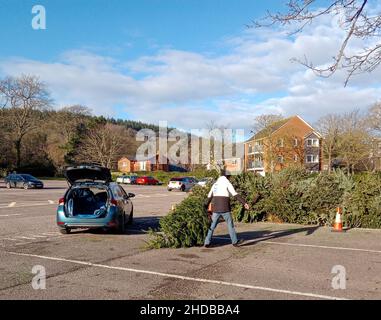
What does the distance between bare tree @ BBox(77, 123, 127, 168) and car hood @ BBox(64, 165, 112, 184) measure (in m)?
61.8

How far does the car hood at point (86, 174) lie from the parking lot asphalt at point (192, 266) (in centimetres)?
150

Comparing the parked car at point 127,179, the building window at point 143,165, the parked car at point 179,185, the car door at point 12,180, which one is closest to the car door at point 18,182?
the car door at point 12,180

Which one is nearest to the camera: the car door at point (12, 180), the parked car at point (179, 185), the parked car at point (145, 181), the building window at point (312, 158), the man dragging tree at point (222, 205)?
the man dragging tree at point (222, 205)

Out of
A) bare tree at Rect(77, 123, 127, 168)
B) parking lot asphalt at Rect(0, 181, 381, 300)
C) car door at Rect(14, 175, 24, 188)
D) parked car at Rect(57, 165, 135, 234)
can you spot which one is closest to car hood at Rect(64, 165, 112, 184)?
parked car at Rect(57, 165, 135, 234)

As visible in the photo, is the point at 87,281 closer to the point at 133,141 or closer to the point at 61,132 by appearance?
the point at 61,132

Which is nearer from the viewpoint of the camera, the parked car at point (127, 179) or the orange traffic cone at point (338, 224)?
the orange traffic cone at point (338, 224)

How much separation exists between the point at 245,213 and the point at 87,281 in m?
8.85

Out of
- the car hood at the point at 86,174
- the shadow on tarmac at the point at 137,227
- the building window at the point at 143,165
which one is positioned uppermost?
the building window at the point at 143,165

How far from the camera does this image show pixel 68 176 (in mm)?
11672

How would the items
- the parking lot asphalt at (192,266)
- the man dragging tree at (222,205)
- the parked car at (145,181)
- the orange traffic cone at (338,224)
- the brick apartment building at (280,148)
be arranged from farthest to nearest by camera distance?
1. the parked car at (145,181)
2. the brick apartment building at (280,148)
3. the orange traffic cone at (338,224)
4. the man dragging tree at (222,205)
5. the parking lot asphalt at (192,266)

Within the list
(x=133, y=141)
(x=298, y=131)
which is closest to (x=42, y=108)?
(x=133, y=141)

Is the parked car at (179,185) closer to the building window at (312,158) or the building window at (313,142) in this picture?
the building window at (312,158)

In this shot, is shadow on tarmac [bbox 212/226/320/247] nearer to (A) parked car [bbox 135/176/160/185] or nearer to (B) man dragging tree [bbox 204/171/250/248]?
(B) man dragging tree [bbox 204/171/250/248]

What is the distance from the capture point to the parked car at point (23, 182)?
38.4 m
